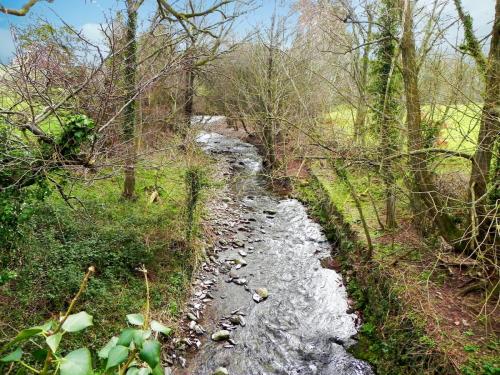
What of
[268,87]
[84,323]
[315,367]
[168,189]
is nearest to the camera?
[84,323]

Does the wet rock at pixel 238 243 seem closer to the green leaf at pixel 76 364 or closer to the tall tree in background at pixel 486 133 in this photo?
the tall tree in background at pixel 486 133

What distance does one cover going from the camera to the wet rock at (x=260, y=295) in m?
8.39

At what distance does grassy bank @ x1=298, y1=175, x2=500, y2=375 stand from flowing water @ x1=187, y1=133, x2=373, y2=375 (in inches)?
18.8

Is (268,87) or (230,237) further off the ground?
(268,87)

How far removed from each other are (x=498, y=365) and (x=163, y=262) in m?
6.68

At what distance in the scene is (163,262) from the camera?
8375 millimetres

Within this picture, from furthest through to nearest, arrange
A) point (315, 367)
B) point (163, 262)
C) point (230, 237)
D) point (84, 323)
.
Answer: point (230, 237)
point (163, 262)
point (315, 367)
point (84, 323)

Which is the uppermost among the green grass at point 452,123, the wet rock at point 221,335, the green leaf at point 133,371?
the green grass at point 452,123

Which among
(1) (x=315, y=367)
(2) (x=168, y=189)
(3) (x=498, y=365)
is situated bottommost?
(1) (x=315, y=367)

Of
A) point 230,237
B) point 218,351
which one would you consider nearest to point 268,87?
point 230,237

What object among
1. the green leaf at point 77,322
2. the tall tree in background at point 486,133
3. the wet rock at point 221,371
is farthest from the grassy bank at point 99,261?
the tall tree in background at point 486,133

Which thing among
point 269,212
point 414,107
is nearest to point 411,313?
point 414,107

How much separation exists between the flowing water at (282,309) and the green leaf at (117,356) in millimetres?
5925

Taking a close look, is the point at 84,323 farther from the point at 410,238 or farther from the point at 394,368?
the point at 410,238
